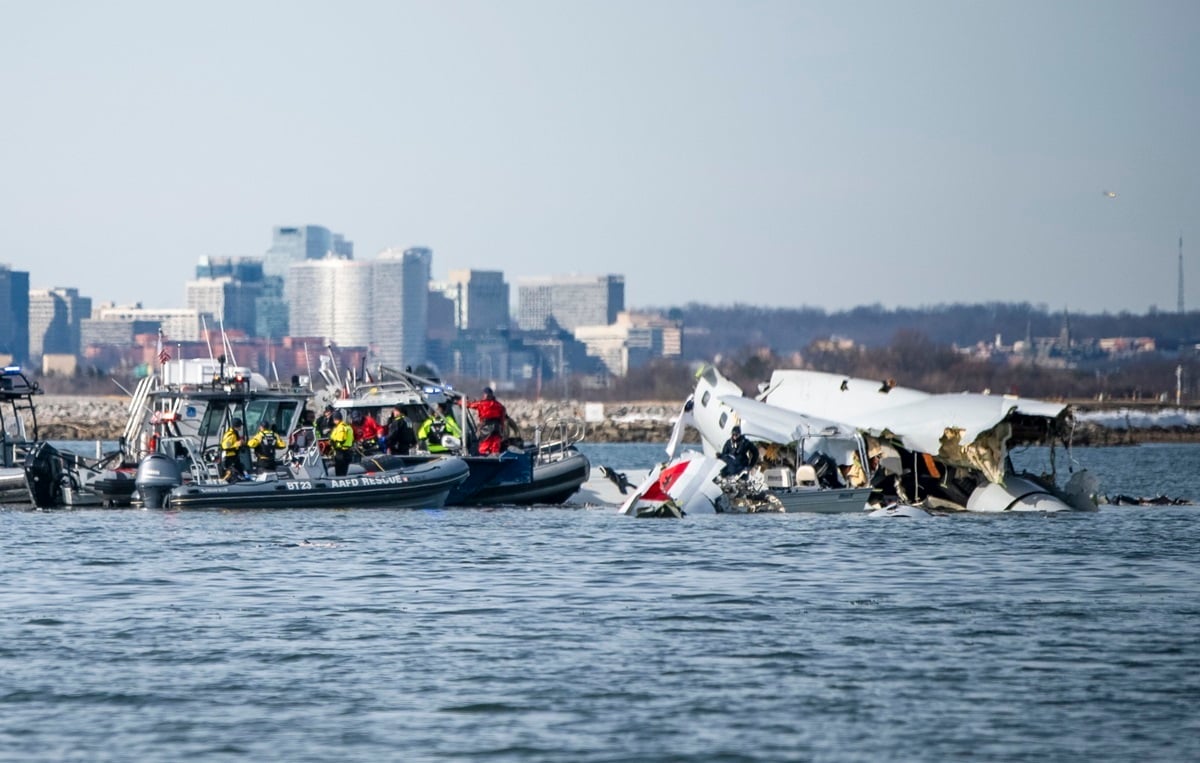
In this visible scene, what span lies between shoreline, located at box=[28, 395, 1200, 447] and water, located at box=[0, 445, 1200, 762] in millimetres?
58522

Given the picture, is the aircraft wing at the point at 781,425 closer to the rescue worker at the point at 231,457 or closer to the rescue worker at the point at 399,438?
the rescue worker at the point at 399,438

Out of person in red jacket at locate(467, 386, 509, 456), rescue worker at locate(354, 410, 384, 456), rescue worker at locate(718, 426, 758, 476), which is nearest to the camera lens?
rescue worker at locate(718, 426, 758, 476)

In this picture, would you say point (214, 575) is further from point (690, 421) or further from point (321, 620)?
point (690, 421)

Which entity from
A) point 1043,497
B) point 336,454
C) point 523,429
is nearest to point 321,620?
point 336,454

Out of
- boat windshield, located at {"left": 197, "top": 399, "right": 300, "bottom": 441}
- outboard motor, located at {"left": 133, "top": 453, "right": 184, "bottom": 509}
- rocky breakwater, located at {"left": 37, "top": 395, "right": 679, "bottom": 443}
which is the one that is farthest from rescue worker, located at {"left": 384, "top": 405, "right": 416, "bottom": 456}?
rocky breakwater, located at {"left": 37, "top": 395, "right": 679, "bottom": 443}

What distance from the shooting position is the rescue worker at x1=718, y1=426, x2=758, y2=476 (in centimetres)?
3815

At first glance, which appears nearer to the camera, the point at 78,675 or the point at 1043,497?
the point at 78,675

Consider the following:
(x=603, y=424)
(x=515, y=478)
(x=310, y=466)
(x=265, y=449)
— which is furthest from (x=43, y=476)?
(x=603, y=424)

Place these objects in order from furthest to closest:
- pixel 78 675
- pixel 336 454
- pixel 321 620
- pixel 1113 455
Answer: pixel 1113 455 < pixel 336 454 < pixel 321 620 < pixel 78 675

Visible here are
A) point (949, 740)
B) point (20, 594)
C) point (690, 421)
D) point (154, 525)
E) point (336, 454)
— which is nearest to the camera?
point (949, 740)

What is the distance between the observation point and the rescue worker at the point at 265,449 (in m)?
36.8

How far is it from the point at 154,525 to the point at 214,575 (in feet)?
26.5

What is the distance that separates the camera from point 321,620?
21.2 metres

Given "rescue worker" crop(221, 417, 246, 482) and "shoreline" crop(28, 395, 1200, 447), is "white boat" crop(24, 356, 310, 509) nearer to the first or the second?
"rescue worker" crop(221, 417, 246, 482)
